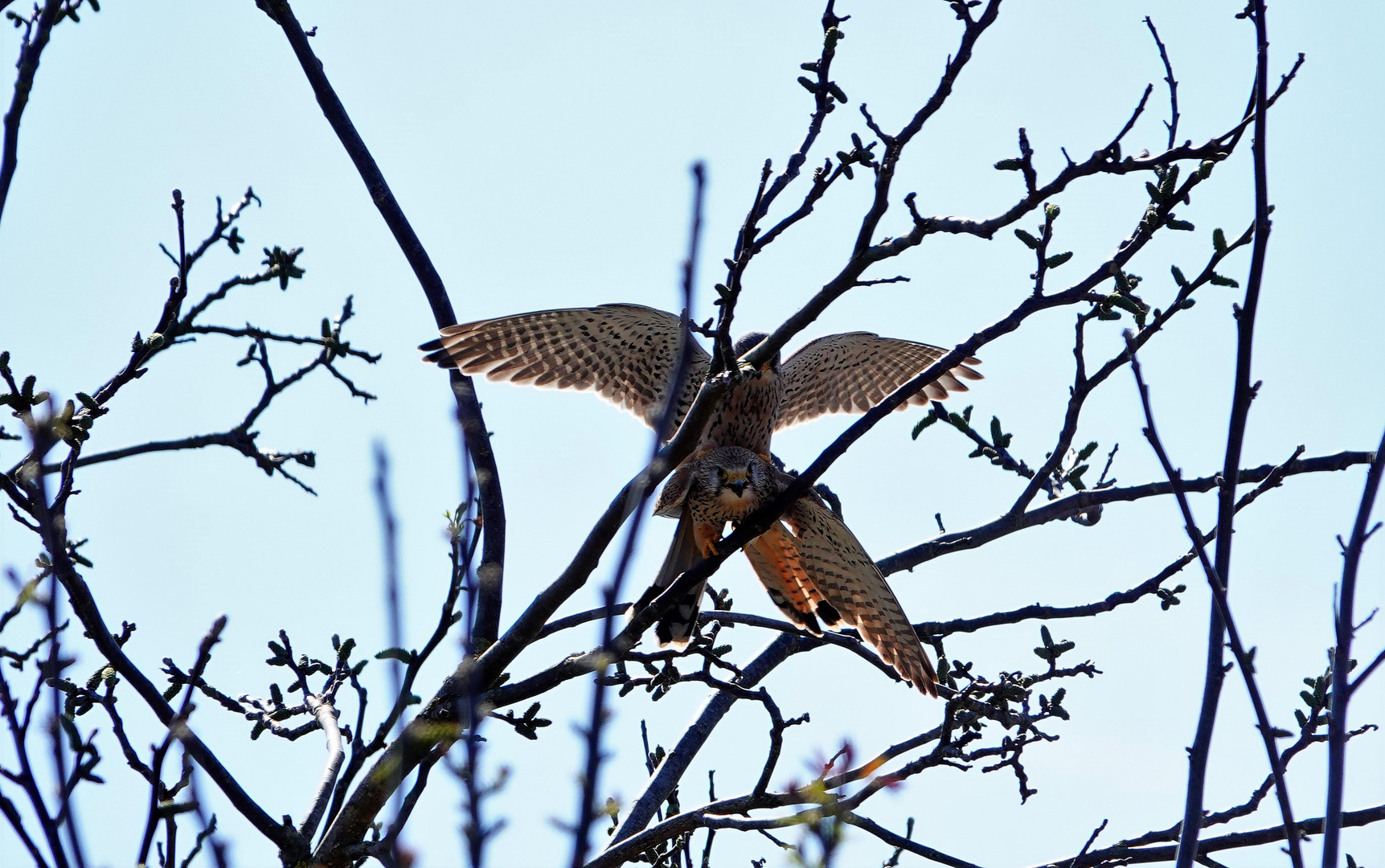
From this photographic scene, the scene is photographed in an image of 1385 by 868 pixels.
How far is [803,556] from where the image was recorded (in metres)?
4.68

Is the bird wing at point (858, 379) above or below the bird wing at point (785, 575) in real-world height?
above

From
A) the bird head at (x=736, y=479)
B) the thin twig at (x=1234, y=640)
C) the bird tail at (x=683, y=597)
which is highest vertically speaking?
the bird head at (x=736, y=479)

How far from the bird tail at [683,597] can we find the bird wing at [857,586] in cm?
46

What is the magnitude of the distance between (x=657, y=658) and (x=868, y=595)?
4.60 feet

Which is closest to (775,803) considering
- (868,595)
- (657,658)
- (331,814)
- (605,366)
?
(657,658)

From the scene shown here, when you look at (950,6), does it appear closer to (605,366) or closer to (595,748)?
(595,748)

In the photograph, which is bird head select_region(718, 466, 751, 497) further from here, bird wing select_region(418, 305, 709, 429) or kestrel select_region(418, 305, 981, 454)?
bird wing select_region(418, 305, 709, 429)

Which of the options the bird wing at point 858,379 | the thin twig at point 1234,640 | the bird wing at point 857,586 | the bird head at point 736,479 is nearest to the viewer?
the thin twig at point 1234,640

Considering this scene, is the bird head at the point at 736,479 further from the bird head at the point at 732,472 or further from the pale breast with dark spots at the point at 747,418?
the pale breast with dark spots at the point at 747,418

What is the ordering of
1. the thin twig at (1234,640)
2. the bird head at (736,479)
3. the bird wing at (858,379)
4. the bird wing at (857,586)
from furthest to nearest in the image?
the bird wing at (858,379)
the bird head at (736,479)
the bird wing at (857,586)
the thin twig at (1234,640)

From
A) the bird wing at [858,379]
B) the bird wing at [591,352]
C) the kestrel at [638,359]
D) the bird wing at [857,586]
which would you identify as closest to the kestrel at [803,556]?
the bird wing at [857,586]

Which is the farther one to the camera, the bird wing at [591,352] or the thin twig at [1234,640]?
the bird wing at [591,352]

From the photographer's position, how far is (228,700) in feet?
12.7

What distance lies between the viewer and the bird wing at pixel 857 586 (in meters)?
4.45
